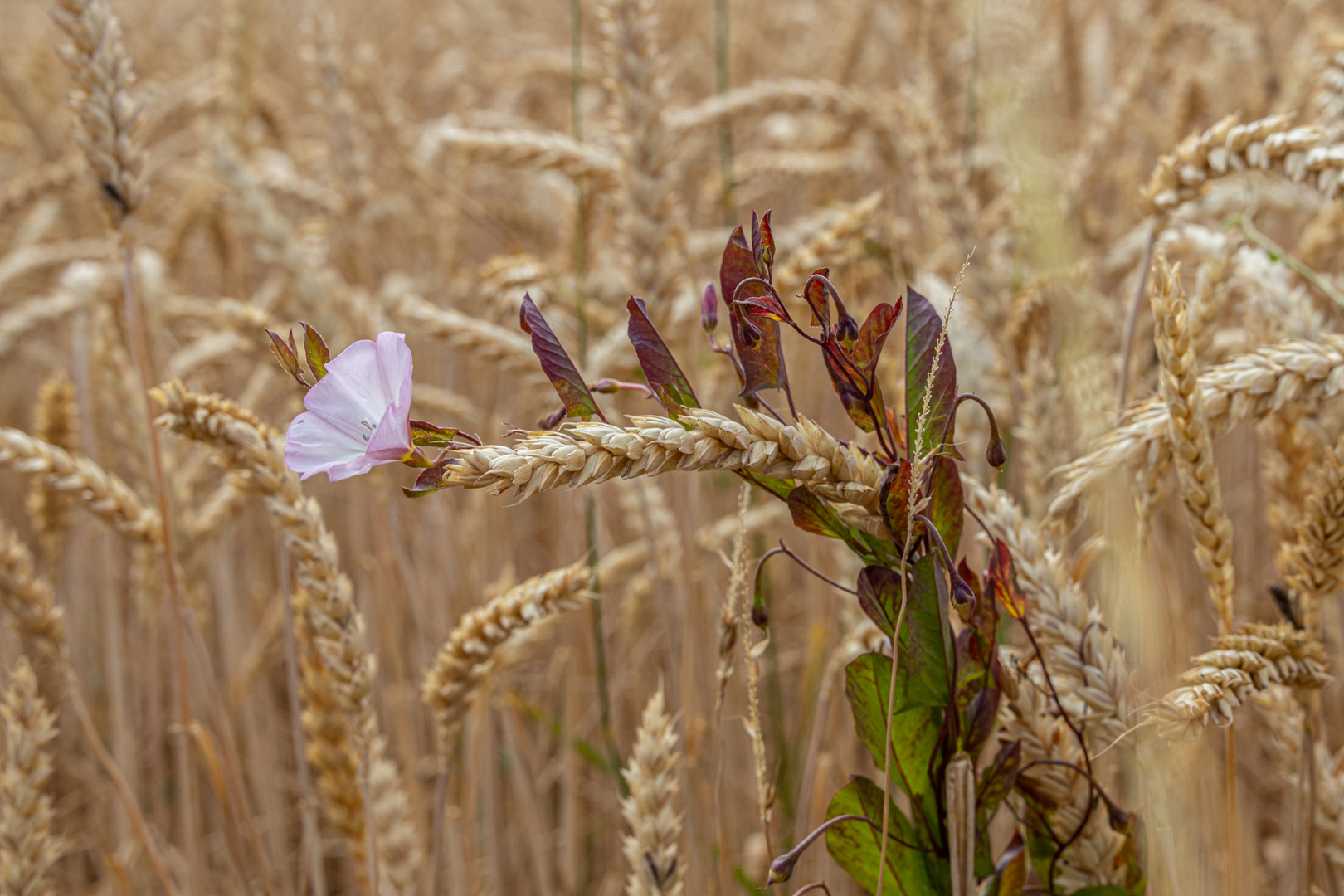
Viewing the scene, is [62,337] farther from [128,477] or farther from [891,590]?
[891,590]

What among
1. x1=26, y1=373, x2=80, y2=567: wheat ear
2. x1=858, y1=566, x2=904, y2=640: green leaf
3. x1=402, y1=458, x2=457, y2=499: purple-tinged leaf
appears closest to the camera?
x1=402, y1=458, x2=457, y2=499: purple-tinged leaf

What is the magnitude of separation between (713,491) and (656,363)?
93 cm

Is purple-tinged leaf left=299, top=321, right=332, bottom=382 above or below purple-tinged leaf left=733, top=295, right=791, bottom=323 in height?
below

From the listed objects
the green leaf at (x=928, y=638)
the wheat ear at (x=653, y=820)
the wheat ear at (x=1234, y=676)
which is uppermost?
the green leaf at (x=928, y=638)

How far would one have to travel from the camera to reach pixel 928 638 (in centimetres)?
42

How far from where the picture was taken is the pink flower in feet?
1.05

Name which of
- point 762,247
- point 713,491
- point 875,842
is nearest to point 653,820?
point 875,842

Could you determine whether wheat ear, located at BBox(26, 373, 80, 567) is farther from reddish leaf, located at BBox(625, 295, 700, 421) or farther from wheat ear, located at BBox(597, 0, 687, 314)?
reddish leaf, located at BBox(625, 295, 700, 421)

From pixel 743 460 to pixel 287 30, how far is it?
4116 mm

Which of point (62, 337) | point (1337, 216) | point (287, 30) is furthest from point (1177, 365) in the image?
point (287, 30)

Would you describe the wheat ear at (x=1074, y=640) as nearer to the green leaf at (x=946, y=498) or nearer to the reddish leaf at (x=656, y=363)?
the green leaf at (x=946, y=498)

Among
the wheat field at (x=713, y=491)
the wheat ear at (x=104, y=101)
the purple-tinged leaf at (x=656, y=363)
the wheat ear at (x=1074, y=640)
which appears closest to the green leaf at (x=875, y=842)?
the wheat field at (x=713, y=491)

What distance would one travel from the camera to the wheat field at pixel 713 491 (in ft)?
1.36

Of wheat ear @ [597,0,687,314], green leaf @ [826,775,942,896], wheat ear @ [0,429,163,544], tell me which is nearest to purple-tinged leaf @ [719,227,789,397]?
green leaf @ [826,775,942,896]
